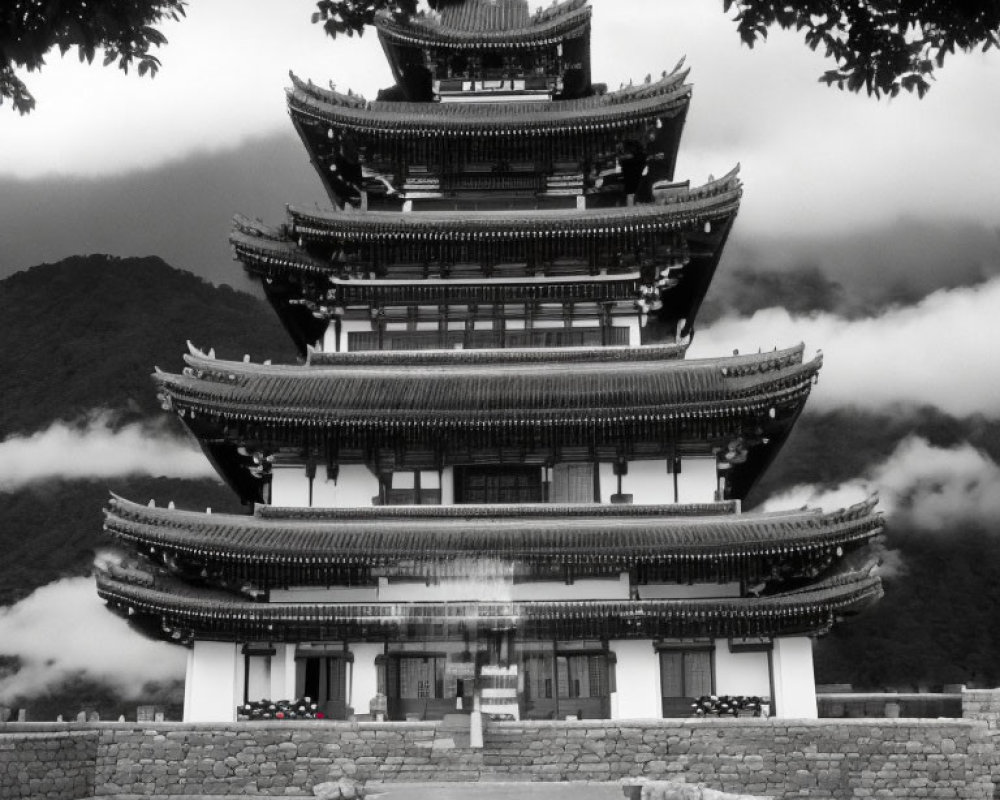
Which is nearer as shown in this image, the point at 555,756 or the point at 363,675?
the point at 555,756

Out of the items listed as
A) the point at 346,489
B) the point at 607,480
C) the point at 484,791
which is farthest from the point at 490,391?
the point at 484,791

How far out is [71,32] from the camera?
8.35 metres

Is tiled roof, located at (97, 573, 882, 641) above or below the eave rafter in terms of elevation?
below

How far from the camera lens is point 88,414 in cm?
6938

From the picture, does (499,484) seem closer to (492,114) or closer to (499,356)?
(499,356)

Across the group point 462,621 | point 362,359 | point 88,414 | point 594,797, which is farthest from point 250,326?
point 594,797

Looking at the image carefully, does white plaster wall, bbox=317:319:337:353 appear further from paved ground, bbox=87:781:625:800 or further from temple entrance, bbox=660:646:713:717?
paved ground, bbox=87:781:625:800

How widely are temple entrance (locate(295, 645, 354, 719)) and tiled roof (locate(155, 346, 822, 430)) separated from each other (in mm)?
5198

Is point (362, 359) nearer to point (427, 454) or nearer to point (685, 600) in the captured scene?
point (427, 454)

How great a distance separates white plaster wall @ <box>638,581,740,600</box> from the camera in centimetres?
2670

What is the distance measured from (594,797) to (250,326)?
60703 millimetres

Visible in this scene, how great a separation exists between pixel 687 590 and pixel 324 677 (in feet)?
27.6

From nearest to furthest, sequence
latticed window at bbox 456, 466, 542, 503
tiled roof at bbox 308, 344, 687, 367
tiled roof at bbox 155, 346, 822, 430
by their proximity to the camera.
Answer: tiled roof at bbox 155, 346, 822, 430
latticed window at bbox 456, 466, 542, 503
tiled roof at bbox 308, 344, 687, 367

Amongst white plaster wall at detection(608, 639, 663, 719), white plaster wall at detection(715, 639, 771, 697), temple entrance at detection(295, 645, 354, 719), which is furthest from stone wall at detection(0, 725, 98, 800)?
white plaster wall at detection(715, 639, 771, 697)
